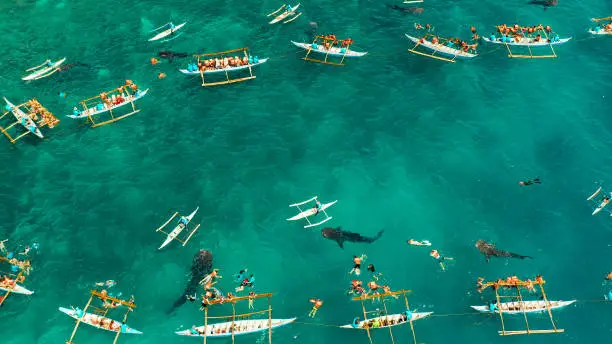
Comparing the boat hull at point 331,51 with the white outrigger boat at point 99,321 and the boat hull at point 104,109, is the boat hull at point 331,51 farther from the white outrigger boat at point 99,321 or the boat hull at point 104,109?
the white outrigger boat at point 99,321

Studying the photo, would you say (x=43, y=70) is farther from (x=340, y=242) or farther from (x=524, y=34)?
(x=524, y=34)

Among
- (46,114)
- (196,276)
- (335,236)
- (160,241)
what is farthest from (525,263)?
(46,114)

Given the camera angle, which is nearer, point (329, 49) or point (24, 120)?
point (24, 120)

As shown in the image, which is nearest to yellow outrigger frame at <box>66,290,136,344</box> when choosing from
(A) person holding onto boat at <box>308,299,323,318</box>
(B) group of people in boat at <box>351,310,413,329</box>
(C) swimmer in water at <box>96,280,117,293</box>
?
(C) swimmer in water at <box>96,280,117,293</box>

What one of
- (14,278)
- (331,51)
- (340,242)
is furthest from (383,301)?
(14,278)

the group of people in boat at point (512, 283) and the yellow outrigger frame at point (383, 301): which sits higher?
the group of people in boat at point (512, 283)

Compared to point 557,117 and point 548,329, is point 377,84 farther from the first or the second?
point 548,329

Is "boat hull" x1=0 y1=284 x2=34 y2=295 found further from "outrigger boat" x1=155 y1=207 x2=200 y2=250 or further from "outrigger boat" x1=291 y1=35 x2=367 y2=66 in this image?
"outrigger boat" x1=291 y1=35 x2=367 y2=66

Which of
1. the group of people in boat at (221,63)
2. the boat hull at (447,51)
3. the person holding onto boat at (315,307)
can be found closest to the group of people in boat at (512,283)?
the person holding onto boat at (315,307)
